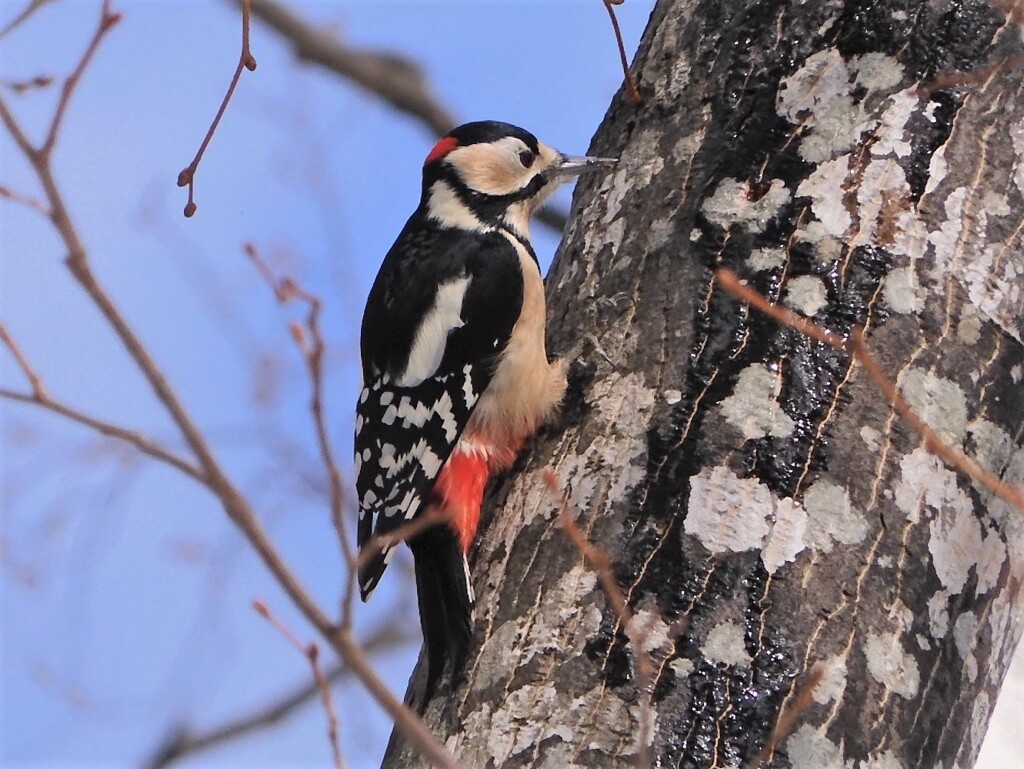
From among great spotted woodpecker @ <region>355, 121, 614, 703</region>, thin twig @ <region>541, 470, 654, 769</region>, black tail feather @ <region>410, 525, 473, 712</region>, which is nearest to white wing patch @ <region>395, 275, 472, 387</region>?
great spotted woodpecker @ <region>355, 121, 614, 703</region>

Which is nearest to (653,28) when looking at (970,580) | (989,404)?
(989,404)

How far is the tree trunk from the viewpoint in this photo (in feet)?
6.69

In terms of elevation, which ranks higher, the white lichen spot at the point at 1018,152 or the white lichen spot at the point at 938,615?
the white lichen spot at the point at 1018,152

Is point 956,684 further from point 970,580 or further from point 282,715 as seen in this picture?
point 282,715

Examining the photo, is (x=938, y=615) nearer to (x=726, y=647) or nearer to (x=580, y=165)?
(x=726, y=647)

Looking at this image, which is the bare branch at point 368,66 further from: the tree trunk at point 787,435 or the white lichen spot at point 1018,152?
the white lichen spot at point 1018,152

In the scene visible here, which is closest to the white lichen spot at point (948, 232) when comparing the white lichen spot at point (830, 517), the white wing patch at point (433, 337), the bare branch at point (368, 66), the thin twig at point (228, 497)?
the white lichen spot at point (830, 517)

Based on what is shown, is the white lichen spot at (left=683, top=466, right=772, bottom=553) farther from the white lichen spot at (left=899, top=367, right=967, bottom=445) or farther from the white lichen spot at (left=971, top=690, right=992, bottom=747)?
the white lichen spot at (left=971, top=690, right=992, bottom=747)

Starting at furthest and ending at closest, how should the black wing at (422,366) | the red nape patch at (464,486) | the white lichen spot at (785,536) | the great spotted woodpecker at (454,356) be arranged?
the black wing at (422,366)
the great spotted woodpecker at (454,356)
the red nape patch at (464,486)
the white lichen spot at (785,536)

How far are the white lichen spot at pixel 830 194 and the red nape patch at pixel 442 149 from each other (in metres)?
1.46

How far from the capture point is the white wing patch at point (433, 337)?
123 inches

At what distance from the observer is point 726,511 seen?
7.11 ft

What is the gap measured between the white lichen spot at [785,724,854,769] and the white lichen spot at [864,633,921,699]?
143 millimetres

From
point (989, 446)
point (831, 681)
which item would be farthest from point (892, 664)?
point (989, 446)
